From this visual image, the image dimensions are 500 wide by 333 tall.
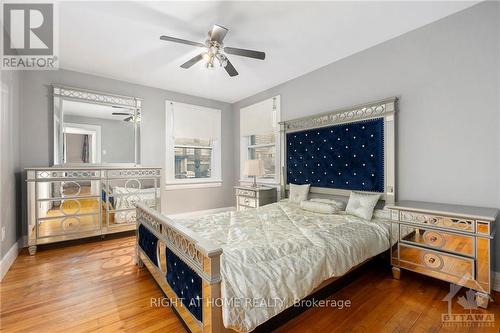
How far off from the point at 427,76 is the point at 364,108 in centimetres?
70

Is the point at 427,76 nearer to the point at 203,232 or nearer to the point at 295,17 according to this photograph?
the point at 295,17

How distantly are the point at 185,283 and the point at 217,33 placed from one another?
7.38 ft

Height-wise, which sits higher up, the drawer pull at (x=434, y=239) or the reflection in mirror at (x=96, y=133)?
the reflection in mirror at (x=96, y=133)

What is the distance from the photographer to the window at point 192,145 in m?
4.68

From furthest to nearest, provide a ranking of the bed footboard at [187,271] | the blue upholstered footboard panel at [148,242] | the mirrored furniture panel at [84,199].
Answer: the mirrored furniture panel at [84,199], the blue upholstered footboard panel at [148,242], the bed footboard at [187,271]

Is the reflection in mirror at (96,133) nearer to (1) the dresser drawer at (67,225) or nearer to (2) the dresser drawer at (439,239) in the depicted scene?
(1) the dresser drawer at (67,225)

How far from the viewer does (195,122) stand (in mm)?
4984

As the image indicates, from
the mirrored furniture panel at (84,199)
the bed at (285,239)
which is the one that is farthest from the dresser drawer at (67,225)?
the bed at (285,239)

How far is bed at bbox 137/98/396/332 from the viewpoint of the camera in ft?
4.38

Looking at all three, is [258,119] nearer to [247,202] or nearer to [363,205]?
[247,202]

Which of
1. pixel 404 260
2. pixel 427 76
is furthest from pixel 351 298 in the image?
pixel 427 76

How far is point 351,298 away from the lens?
205 cm

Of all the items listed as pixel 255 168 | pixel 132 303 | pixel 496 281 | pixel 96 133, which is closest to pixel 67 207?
pixel 96 133

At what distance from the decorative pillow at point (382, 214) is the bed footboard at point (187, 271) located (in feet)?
7.29
